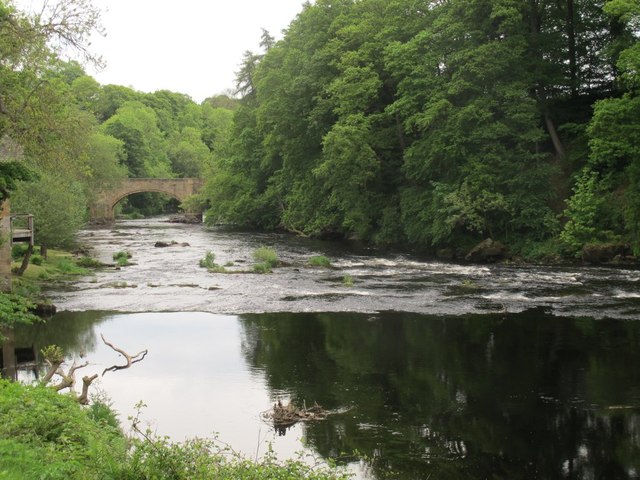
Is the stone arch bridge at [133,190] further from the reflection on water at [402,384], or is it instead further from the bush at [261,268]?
the reflection on water at [402,384]

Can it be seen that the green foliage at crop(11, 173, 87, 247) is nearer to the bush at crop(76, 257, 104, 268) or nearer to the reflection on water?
the bush at crop(76, 257, 104, 268)

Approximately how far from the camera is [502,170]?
3675 centimetres

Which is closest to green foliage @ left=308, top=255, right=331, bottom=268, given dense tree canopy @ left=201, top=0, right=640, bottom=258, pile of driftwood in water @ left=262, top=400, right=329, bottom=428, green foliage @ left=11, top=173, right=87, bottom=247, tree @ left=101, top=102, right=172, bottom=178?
dense tree canopy @ left=201, top=0, right=640, bottom=258

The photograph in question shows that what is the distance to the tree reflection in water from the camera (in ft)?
37.4

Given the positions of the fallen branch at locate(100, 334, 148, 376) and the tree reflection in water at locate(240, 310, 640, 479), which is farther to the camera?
the fallen branch at locate(100, 334, 148, 376)

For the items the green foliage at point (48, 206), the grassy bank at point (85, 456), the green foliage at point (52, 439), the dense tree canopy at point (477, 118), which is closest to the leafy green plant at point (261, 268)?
the dense tree canopy at point (477, 118)

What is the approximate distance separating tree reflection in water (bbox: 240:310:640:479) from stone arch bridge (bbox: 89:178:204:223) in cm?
5451

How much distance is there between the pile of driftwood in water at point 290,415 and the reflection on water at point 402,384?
0.27m

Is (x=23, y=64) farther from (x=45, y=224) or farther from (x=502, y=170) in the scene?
(x=502, y=170)

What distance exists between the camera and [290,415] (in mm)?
13102

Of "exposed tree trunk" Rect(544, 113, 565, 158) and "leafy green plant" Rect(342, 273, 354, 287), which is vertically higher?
"exposed tree trunk" Rect(544, 113, 565, 158)

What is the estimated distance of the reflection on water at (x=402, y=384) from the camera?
11656 millimetres

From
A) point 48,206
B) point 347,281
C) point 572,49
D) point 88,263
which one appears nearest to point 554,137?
point 572,49

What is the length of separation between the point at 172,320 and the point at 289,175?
35.0m
